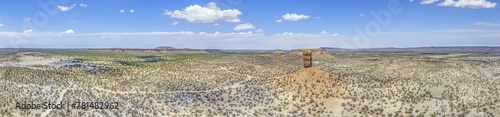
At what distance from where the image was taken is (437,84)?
61094 millimetres

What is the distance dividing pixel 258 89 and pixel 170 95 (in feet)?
40.5

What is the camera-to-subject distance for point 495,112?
132 feet

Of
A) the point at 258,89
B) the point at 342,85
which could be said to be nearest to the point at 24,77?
the point at 258,89

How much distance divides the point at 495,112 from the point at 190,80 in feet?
140

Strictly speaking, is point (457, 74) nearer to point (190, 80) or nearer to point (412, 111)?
point (412, 111)

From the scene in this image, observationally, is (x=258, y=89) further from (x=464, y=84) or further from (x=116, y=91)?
(x=464, y=84)

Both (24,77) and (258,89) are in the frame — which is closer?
(24,77)

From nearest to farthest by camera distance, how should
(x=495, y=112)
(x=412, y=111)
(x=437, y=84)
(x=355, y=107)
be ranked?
(x=495, y=112) < (x=412, y=111) < (x=355, y=107) < (x=437, y=84)

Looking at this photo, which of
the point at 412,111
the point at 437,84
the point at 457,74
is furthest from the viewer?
the point at 457,74

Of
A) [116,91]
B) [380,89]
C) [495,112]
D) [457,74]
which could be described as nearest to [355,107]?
[380,89]

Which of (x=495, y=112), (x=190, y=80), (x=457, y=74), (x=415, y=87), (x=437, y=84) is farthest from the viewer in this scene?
(x=457, y=74)

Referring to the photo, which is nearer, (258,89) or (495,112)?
(495,112)

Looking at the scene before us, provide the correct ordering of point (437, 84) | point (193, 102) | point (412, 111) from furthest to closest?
1. point (437, 84)
2. point (193, 102)
3. point (412, 111)

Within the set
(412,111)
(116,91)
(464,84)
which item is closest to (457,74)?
(464,84)
